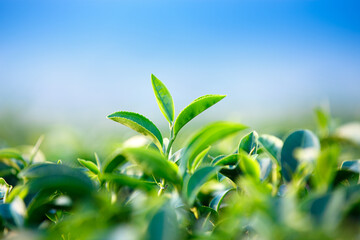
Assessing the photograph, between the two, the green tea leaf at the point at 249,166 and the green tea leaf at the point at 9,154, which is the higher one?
the green tea leaf at the point at 249,166

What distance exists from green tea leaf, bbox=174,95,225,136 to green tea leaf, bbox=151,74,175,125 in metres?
0.03

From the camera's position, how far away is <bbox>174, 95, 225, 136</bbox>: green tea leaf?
0.52 metres

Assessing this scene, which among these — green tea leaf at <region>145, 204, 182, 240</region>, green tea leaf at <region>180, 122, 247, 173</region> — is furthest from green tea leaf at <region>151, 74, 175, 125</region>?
green tea leaf at <region>145, 204, 182, 240</region>

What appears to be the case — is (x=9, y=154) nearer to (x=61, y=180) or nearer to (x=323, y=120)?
(x=61, y=180)

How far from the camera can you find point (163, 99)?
1.91 feet

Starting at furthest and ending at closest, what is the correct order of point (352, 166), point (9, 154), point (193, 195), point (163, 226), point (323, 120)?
1. point (323, 120)
2. point (9, 154)
3. point (352, 166)
4. point (193, 195)
5. point (163, 226)

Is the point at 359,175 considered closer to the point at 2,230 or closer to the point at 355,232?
the point at 355,232

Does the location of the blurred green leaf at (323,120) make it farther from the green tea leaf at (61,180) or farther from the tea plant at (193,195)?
the green tea leaf at (61,180)

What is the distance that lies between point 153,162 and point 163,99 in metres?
0.19

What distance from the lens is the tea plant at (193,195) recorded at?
34 cm

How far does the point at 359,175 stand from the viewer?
1.62 ft

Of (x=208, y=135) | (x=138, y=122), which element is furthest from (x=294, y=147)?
(x=138, y=122)

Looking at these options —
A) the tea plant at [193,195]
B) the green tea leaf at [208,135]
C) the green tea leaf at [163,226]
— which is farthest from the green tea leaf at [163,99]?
the green tea leaf at [163,226]

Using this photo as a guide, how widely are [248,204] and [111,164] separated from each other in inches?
9.5
